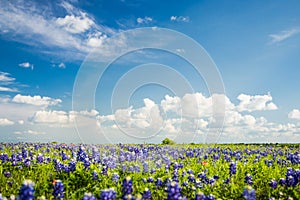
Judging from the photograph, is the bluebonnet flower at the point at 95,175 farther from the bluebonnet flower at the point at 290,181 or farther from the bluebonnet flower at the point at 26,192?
the bluebonnet flower at the point at 290,181

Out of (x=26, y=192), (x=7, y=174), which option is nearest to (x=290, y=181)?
(x=26, y=192)

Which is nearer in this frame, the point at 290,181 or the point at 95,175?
the point at 290,181

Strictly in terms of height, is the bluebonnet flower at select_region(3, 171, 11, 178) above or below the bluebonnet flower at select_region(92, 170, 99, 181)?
below

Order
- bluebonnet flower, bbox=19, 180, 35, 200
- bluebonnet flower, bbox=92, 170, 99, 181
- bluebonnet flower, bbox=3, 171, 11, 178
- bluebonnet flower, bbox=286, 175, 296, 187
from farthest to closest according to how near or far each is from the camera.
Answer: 1. bluebonnet flower, bbox=3, 171, 11, 178
2. bluebonnet flower, bbox=92, 170, 99, 181
3. bluebonnet flower, bbox=286, 175, 296, 187
4. bluebonnet flower, bbox=19, 180, 35, 200

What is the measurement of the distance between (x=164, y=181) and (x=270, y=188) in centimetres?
209

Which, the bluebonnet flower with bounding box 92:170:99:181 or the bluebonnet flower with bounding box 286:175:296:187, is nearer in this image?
the bluebonnet flower with bounding box 286:175:296:187

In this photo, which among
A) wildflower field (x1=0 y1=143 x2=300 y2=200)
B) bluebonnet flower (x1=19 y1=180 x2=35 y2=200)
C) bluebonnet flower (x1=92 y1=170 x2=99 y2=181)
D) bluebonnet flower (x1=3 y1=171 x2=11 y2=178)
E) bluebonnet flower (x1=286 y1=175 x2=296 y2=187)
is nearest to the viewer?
bluebonnet flower (x1=19 y1=180 x2=35 y2=200)

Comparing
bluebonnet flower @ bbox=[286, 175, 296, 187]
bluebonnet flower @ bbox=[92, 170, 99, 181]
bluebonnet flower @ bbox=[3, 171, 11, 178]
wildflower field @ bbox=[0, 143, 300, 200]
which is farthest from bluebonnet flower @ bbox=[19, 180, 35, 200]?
bluebonnet flower @ bbox=[286, 175, 296, 187]

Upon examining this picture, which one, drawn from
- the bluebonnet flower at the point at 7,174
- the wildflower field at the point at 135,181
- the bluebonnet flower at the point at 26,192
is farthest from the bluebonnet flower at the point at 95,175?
the bluebonnet flower at the point at 26,192

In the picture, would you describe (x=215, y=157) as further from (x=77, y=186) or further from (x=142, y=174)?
(x=77, y=186)

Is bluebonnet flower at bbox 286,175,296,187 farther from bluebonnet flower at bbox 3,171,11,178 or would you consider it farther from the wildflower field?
bluebonnet flower at bbox 3,171,11,178

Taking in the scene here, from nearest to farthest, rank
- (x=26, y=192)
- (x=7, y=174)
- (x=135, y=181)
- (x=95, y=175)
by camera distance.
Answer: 1. (x=26, y=192)
2. (x=135, y=181)
3. (x=95, y=175)
4. (x=7, y=174)

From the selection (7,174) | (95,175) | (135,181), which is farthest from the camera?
(7,174)

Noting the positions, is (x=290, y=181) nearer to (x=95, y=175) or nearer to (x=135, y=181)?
(x=135, y=181)
